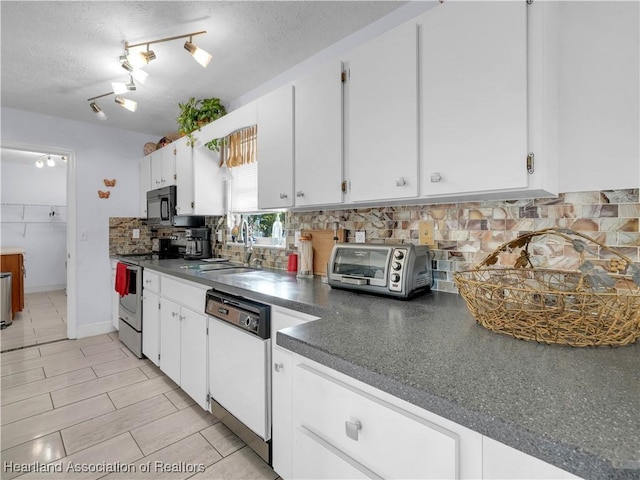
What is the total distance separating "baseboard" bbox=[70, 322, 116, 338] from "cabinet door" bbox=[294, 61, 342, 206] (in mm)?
3381

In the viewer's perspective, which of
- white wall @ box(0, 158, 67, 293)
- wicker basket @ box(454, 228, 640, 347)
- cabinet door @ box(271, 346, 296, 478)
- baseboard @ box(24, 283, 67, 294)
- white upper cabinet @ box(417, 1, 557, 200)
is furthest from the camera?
baseboard @ box(24, 283, 67, 294)

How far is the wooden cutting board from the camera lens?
2188mm

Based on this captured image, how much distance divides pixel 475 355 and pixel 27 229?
8.26 meters

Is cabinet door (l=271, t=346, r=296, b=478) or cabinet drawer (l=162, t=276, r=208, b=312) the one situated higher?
cabinet drawer (l=162, t=276, r=208, b=312)

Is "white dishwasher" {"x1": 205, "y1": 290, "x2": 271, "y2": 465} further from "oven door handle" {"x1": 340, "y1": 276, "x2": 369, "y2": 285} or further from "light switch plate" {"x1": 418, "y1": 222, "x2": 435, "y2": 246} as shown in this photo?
"light switch plate" {"x1": 418, "y1": 222, "x2": 435, "y2": 246}

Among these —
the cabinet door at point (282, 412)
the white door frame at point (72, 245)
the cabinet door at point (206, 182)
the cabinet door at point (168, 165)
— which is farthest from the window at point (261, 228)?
the white door frame at point (72, 245)

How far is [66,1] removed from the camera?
5.76 ft

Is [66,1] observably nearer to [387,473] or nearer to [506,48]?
[506,48]

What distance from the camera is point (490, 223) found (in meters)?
1.48

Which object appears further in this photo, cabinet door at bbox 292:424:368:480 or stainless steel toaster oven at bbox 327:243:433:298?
stainless steel toaster oven at bbox 327:243:433:298

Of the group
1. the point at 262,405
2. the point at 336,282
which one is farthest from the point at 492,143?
the point at 262,405

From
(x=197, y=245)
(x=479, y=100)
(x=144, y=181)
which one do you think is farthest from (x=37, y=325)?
(x=479, y=100)

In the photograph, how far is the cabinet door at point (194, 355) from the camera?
2.10 metres

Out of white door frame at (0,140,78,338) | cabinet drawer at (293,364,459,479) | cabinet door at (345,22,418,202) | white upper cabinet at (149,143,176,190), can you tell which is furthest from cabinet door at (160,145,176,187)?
cabinet drawer at (293,364,459,479)
